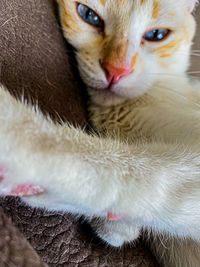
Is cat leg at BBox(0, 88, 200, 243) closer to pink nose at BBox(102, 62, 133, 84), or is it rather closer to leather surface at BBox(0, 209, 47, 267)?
leather surface at BBox(0, 209, 47, 267)

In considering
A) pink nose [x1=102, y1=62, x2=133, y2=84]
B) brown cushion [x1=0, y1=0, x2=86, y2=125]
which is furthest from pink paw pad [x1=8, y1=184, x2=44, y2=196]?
pink nose [x1=102, y1=62, x2=133, y2=84]

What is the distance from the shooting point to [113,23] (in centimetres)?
78

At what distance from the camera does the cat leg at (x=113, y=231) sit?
2.31 ft

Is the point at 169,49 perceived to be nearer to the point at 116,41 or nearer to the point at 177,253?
the point at 116,41

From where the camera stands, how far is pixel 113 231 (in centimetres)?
72

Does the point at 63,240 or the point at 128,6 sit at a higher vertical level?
the point at 128,6

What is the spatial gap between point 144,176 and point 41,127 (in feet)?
0.57

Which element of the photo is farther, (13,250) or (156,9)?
(156,9)

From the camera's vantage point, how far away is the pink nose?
0.74m

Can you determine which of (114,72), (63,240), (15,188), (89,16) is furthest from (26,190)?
(89,16)

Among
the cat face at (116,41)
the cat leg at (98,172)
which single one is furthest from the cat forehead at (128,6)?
the cat leg at (98,172)

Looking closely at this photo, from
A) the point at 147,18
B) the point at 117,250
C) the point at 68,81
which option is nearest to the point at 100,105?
the point at 68,81

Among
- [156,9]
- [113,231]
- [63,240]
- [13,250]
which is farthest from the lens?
[156,9]

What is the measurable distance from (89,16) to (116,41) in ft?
0.36
